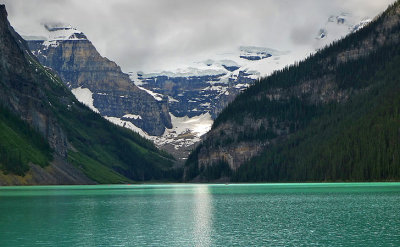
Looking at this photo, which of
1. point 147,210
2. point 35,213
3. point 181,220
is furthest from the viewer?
Result: point 147,210

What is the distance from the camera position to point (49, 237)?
237 feet

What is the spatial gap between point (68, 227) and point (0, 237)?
12.1m

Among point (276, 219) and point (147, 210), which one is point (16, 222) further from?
point (276, 219)

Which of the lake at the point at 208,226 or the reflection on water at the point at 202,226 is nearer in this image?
the lake at the point at 208,226

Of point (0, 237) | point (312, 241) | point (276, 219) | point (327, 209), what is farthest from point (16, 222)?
point (327, 209)

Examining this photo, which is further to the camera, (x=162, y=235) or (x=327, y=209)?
(x=327, y=209)

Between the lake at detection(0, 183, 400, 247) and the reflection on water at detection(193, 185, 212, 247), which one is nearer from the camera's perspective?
the lake at detection(0, 183, 400, 247)

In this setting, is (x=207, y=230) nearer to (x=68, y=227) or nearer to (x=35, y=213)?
(x=68, y=227)

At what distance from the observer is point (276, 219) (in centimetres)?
9006

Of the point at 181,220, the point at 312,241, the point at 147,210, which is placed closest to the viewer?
the point at 312,241

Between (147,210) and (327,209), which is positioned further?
(147,210)

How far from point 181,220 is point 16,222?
2536 centimetres

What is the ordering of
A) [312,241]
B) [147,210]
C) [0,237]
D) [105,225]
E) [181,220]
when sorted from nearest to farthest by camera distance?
[312,241]
[0,237]
[105,225]
[181,220]
[147,210]

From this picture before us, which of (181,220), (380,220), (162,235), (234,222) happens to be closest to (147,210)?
(181,220)
